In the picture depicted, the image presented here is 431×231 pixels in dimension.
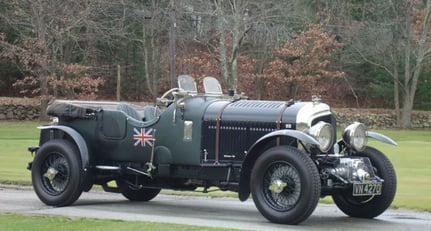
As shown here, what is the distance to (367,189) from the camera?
10.9 m

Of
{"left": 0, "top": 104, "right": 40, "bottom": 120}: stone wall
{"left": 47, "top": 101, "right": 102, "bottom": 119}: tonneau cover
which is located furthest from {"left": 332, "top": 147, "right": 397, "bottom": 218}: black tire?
{"left": 0, "top": 104, "right": 40, "bottom": 120}: stone wall

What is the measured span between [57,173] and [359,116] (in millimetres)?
38457

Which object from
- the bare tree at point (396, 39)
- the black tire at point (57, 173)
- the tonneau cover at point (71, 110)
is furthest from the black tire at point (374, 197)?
the bare tree at point (396, 39)

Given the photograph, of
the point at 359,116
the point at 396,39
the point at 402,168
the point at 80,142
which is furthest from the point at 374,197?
the point at 396,39

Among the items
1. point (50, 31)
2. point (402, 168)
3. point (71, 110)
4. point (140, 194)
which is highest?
point (50, 31)

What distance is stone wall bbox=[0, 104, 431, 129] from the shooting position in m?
47.0

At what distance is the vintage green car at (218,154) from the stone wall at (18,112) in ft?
113

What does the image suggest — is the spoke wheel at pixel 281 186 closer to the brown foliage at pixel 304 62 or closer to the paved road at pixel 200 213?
the paved road at pixel 200 213

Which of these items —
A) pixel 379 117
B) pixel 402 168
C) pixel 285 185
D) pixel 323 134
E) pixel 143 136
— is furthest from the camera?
pixel 379 117

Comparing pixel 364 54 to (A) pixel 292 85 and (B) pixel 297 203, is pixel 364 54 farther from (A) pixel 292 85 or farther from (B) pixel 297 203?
(B) pixel 297 203

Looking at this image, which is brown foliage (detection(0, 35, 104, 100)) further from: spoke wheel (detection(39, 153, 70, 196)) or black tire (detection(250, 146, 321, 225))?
black tire (detection(250, 146, 321, 225))

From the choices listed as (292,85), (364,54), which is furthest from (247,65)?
(364,54)

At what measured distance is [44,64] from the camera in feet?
145

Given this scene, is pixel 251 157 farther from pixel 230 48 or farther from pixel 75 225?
pixel 230 48
